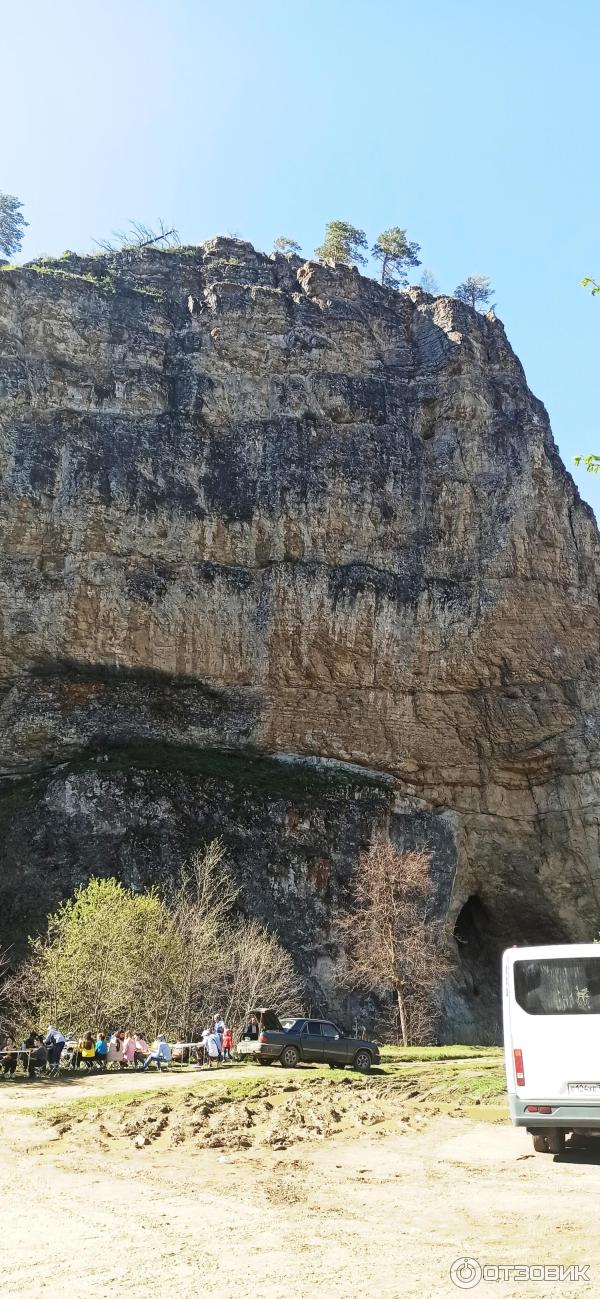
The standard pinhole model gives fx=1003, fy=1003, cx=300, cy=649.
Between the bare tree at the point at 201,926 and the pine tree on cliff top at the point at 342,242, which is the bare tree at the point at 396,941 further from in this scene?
the pine tree on cliff top at the point at 342,242

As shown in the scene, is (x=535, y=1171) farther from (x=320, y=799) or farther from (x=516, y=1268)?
(x=320, y=799)

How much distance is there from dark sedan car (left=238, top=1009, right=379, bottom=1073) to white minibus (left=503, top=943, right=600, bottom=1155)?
1142 cm

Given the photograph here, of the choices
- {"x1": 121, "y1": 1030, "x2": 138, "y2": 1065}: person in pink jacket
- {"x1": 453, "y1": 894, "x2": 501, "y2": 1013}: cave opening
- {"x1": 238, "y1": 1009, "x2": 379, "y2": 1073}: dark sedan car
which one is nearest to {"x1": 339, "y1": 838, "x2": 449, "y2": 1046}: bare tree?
{"x1": 453, "y1": 894, "x2": 501, "y2": 1013}: cave opening

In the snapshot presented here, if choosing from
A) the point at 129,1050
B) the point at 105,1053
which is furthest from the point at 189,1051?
the point at 105,1053

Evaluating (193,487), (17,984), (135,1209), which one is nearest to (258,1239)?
(135,1209)

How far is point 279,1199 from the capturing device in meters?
9.93

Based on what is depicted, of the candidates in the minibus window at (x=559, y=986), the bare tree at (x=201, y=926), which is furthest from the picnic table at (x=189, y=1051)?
the minibus window at (x=559, y=986)

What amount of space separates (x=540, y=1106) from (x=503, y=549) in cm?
4137

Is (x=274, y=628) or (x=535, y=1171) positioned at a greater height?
(x=274, y=628)

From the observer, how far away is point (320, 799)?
4559cm

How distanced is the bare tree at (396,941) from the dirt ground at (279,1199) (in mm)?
21662

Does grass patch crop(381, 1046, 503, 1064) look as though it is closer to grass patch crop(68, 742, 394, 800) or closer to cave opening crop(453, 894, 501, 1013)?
grass patch crop(68, 742, 394, 800)

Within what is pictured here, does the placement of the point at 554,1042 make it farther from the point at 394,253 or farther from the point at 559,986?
the point at 394,253

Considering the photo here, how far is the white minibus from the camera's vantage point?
443 inches
